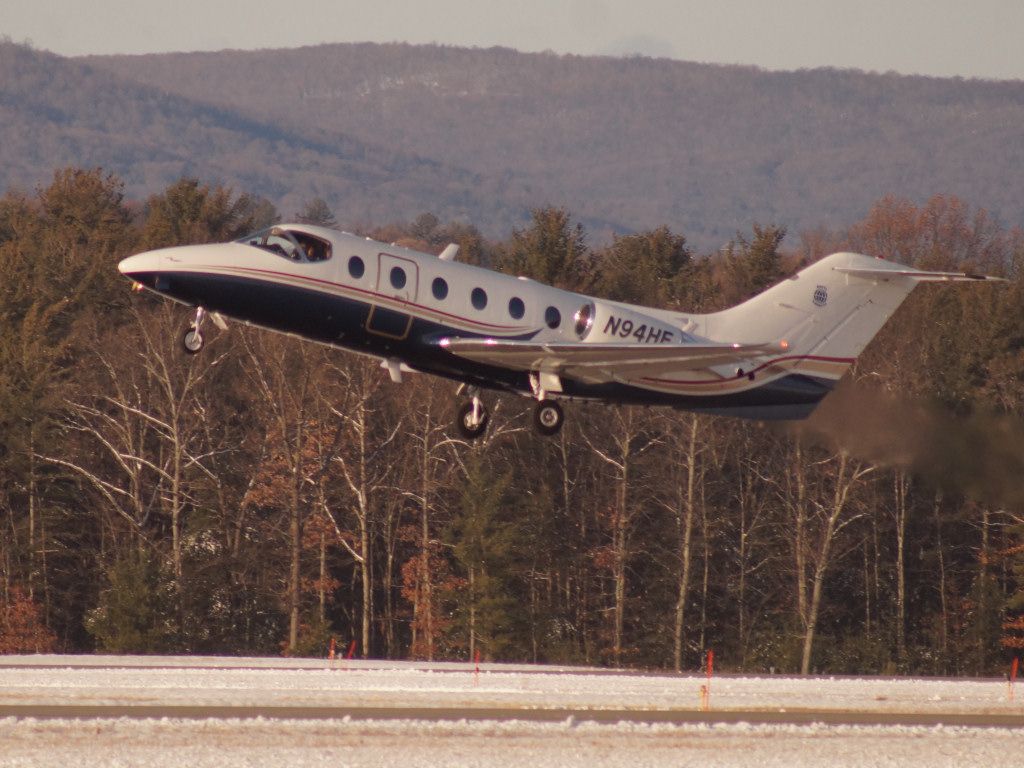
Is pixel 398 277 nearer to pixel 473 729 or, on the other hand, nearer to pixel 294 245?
pixel 294 245

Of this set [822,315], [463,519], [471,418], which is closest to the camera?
[471,418]

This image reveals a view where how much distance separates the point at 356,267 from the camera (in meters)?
32.8

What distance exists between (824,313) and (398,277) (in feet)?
34.1

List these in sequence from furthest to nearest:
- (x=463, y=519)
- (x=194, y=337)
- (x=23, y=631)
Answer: (x=23, y=631)
(x=463, y=519)
(x=194, y=337)

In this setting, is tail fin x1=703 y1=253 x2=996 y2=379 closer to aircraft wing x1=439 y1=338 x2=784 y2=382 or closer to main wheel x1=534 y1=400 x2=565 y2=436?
aircraft wing x1=439 y1=338 x2=784 y2=382

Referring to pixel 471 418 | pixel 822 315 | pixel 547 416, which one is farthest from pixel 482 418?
pixel 822 315

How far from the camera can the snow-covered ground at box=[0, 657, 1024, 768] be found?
24844 mm

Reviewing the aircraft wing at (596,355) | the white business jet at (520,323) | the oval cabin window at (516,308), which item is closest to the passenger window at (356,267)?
the white business jet at (520,323)

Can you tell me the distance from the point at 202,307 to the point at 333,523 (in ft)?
107

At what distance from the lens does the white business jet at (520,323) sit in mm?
32406

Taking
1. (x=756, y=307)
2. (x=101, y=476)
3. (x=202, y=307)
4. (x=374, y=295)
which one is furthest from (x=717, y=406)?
(x=101, y=476)

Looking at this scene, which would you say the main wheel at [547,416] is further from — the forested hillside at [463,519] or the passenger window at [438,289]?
the forested hillside at [463,519]

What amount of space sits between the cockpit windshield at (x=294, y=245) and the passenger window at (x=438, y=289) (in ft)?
6.88

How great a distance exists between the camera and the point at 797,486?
6291 cm
